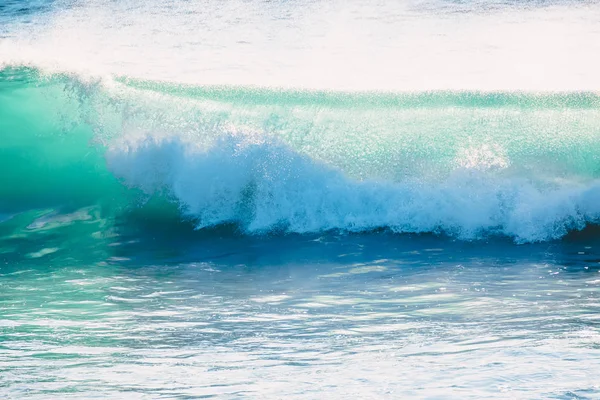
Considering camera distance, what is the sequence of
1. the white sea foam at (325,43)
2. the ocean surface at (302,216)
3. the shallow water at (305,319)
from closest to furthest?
the shallow water at (305,319), the ocean surface at (302,216), the white sea foam at (325,43)

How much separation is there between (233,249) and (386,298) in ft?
7.78

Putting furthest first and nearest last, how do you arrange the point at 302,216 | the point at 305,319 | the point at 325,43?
the point at 325,43, the point at 302,216, the point at 305,319

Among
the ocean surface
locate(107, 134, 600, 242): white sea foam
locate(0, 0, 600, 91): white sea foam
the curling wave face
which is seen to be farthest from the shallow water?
locate(0, 0, 600, 91): white sea foam

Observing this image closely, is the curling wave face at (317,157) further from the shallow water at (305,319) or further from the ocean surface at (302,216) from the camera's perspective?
the shallow water at (305,319)

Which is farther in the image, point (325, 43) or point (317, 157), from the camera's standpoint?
point (325, 43)

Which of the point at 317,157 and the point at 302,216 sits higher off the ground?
the point at 317,157

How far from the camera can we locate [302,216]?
827 centimetres

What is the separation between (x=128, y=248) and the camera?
7809mm

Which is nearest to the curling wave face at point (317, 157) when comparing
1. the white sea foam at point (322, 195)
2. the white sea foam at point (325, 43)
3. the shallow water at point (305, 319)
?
the white sea foam at point (322, 195)

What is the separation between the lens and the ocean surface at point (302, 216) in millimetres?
4055

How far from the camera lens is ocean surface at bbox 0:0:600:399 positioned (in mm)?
4055

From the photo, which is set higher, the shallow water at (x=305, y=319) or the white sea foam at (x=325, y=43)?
the white sea foam at (x=325, y=43)

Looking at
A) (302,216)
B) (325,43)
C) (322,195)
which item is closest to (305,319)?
(302,216)

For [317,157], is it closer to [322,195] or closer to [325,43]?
[322,195]
